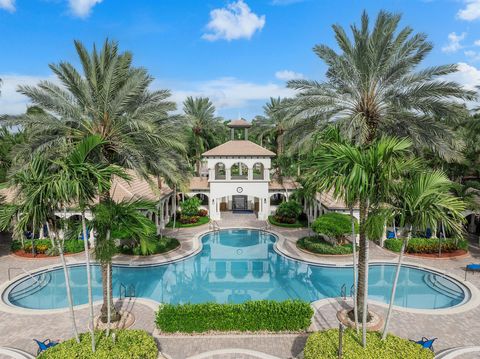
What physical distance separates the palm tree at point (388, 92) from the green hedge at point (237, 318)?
812 cm

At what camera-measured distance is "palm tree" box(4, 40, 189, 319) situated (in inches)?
537

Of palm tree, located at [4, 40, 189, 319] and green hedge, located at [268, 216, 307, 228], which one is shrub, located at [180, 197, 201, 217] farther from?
palm tree, located at [4, 40, 189, 319]

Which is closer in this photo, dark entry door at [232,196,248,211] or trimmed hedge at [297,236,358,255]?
trimmed hedge at [297,236,358,255]

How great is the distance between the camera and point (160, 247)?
25078mm

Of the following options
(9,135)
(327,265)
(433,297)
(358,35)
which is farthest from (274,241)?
(9,135)

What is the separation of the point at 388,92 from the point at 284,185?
2472 cm

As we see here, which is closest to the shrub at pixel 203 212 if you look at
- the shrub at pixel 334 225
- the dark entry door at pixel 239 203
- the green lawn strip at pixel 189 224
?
the green lawn strip at pixel 189 224

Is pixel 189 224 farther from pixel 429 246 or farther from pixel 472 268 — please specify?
pixel 472 268

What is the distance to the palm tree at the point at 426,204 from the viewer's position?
9375 millimetres

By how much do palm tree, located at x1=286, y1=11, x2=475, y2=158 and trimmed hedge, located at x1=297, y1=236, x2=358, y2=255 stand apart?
11179mm

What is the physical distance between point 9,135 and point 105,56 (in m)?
20.0

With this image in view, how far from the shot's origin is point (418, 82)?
15.1 metres

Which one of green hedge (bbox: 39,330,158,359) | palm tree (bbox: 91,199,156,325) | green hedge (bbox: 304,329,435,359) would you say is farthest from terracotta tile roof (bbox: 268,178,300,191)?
green hedge (bbox: 39,330,158,359)

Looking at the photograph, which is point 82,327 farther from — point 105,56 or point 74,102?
point 105,56
